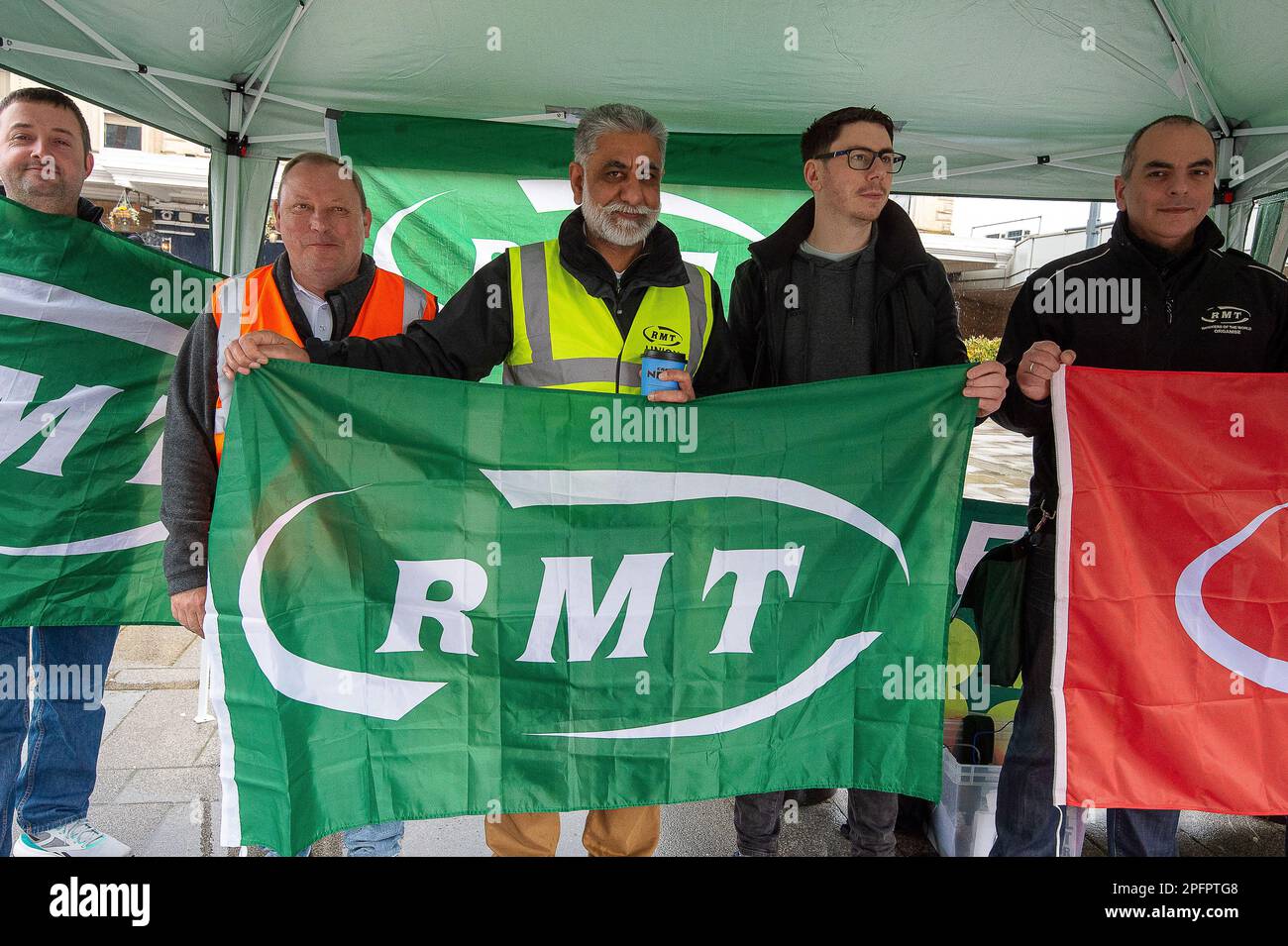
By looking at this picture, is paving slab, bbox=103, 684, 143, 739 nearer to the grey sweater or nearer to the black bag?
the grey sweater

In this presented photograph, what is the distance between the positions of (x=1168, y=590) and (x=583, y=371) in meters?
1.64

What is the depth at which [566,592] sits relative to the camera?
220cm

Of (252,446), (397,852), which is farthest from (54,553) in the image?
(397,852)

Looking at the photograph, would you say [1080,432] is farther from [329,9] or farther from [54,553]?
[329,9]

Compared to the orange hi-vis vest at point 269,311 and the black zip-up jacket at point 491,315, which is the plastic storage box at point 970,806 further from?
the orange hi-vis vest at point 269,311

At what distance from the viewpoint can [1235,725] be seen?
2.32m

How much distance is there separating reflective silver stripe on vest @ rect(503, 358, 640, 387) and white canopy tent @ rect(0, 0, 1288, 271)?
2.38 meters

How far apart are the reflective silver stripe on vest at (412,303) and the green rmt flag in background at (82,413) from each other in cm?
95

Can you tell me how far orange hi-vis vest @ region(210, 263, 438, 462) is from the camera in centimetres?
226

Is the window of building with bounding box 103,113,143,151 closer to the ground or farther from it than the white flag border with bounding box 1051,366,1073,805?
farther from it

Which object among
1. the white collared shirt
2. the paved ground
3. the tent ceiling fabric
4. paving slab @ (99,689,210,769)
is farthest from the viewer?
the tent ceiling fabric

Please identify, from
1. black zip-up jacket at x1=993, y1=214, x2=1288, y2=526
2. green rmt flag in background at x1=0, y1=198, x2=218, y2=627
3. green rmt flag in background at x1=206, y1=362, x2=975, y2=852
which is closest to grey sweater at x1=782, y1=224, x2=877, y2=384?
green rmt flag in background at x1=206, y1=362, x2=975, y2=852

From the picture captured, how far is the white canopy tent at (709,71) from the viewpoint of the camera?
12.4ft

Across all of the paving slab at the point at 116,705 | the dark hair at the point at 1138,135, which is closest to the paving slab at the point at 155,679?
the paving slab at the point at 116,705
